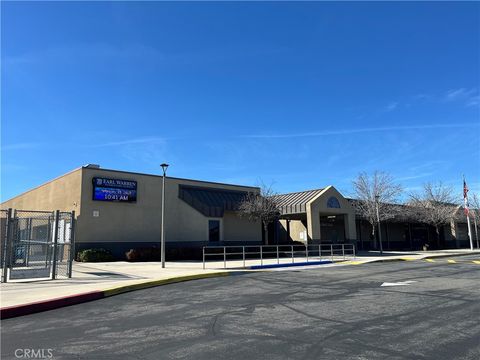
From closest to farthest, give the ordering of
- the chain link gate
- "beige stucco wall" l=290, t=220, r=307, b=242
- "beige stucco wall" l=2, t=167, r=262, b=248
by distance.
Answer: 1. the chain link gate
2. "beige stucco wall" l=2, t=167, r=262, b=248
3. "beige stucco wall" l=290, t=220, r=307, b=242

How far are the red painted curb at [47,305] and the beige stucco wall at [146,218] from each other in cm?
1591

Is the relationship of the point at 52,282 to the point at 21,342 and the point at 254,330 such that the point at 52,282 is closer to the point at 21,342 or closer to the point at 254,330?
the point at 21,342

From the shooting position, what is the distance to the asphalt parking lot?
5895 millimetres

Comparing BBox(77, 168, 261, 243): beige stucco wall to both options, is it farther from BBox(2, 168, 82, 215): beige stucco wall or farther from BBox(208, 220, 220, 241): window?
BBox(2, 168, 82, 215): beige stucco wall

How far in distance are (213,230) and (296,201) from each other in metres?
7.35

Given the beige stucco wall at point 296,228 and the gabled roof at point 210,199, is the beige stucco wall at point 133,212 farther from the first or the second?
the beige stucco wall at point 296,228

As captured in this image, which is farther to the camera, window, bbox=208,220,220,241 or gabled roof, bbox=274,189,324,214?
gabled roof, bbox=274,189,324,214

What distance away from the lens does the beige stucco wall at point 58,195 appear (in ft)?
86.5

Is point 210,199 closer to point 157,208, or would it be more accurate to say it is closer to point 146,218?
point 157,208

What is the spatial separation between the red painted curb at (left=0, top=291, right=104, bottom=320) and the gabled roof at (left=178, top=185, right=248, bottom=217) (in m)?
18.9

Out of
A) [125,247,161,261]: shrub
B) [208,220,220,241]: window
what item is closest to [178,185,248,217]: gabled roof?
[208,220,220,241]: window

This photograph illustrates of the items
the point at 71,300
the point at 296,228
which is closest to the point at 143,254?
the point at 71,300

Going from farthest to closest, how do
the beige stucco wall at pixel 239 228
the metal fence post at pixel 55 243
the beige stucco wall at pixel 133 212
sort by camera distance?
the beige stucco wall at pixel 239 228 < the beige stucco wall at pixel 133 212 < the metal fence post at pixel 55 243
